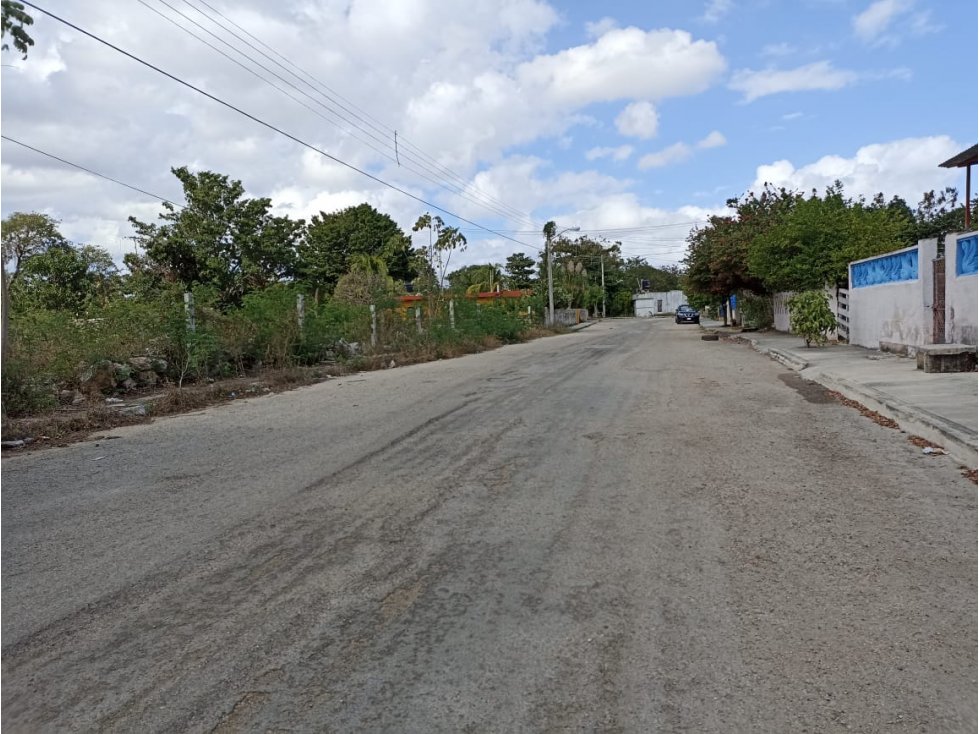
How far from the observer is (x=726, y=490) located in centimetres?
565

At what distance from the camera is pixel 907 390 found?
10023 millimetres

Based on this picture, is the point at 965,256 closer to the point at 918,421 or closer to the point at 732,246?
the point at 918,421

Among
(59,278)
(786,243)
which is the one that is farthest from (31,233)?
(786,243)

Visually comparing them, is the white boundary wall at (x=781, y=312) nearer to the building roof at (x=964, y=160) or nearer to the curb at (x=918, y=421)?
the building roof at (x=964, y=160)

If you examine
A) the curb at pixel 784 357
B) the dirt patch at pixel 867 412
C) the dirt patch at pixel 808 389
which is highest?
the curb at pixel 784 357

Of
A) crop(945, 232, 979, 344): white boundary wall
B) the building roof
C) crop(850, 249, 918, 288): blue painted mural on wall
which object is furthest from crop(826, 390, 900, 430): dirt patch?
the building roof

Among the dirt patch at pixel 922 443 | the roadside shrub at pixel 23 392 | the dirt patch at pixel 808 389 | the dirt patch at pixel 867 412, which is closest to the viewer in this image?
the dirt patch at pixel 922 443

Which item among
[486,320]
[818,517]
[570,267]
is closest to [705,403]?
[818,517]

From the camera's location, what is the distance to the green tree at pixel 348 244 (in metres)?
55.2

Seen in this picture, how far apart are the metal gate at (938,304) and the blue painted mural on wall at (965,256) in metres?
1.00

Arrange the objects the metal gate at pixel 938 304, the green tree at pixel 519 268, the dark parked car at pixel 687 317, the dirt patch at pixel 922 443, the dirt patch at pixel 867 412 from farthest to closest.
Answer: the green tree at pixel 519 268 < the dark parked car at pixel 687 317 < the metal gate at pixel 938 304 < the dirt patch at pixel 867 412 < the dirt patch at pixel 922 443

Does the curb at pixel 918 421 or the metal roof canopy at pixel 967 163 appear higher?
the metal roof canopy at pixel 967 163

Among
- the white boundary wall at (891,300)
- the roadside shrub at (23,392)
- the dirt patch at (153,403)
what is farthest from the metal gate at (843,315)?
the roadside shrub at (23,392)

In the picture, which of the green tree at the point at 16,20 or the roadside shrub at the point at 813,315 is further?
the roadside shrub at the point at 813,315
